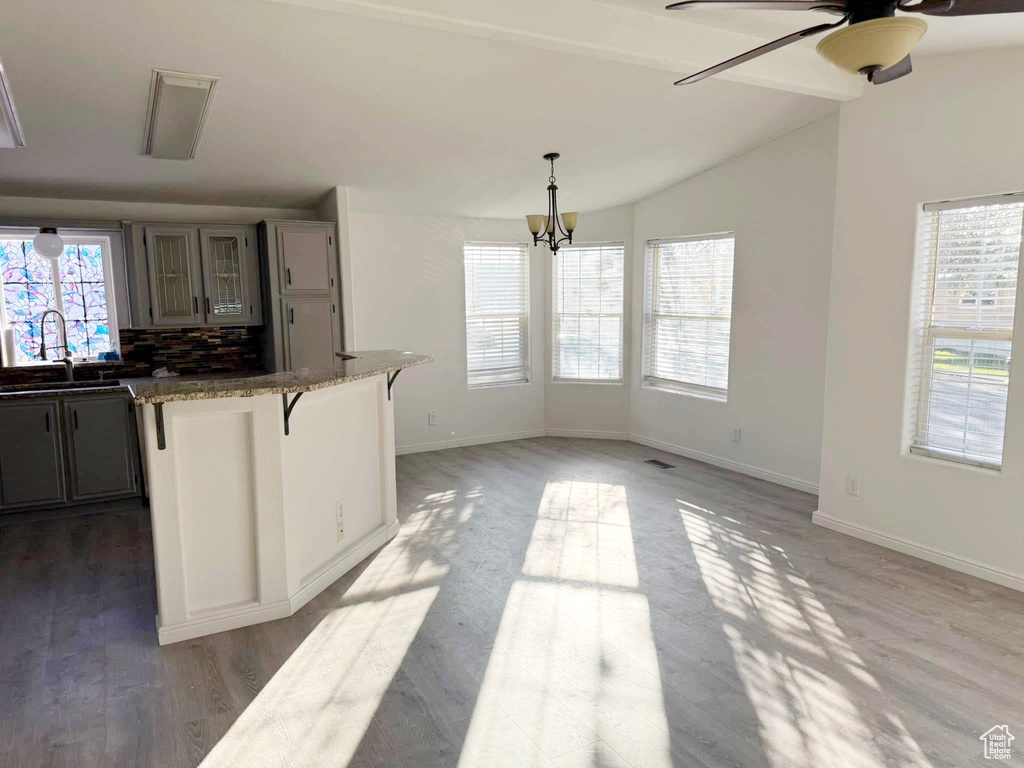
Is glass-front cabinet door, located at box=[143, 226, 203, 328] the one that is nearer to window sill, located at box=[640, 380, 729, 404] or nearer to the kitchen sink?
the kitchen sink

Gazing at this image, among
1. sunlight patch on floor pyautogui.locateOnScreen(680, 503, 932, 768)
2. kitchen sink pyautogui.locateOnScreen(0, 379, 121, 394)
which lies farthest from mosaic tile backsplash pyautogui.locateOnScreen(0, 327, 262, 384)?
sunlight patch on floor pyautogui.locateOnScreen(680, 503, 932, 768)

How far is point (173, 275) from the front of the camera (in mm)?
4879

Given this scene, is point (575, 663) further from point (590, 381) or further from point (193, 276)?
point (590, 381)

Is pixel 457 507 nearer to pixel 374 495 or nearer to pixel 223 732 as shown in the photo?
pixel 374 495

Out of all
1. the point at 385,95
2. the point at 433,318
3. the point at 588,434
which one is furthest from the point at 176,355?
the point at 588,434

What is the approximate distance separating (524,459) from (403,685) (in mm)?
3456

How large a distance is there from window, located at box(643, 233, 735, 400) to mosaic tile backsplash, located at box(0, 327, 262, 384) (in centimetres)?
356

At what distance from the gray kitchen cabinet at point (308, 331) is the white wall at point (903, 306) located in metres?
3.56

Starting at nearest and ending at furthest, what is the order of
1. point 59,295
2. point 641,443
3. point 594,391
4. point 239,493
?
point 239,493, point 59,295, point 641,443, point 594,391

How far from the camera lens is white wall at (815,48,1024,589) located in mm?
3166

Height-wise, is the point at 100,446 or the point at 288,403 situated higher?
the point at 288,403

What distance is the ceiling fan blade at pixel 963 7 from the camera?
163cm

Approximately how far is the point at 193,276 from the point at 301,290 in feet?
2.75

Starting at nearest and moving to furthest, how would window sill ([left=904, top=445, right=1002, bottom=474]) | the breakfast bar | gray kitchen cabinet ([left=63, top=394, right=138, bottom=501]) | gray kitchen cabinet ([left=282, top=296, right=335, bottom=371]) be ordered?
the breakfast bar → window sill ([left=904, top=445, right=1002, bottom=474]) → gray kitchen cabinet ([left=63, top=394, right=138, bottom=501]) → gray kitchen cabinet ([left=282, top=296, right=335, bottom=371])
